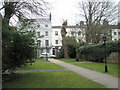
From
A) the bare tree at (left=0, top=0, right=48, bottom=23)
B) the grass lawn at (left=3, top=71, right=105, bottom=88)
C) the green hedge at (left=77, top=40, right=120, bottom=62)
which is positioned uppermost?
the bare tree at (left=0, top=0, right=48, bottom=23)

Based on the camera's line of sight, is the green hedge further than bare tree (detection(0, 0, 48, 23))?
Yes

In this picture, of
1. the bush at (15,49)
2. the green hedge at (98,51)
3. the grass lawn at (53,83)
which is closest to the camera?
the grass lawn at (53,83)

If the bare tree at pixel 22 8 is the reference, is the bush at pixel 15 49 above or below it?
below

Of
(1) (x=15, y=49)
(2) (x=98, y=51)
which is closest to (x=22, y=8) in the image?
(1) (x=15, y=49)

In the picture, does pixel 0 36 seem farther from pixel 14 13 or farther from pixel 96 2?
pixel 96 2

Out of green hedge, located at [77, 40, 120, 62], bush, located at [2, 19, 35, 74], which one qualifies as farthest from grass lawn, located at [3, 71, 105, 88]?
green hedge, located at [77, 40, 120, 62]

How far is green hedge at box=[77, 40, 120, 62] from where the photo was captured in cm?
1784

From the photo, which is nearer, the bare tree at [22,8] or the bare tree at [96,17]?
the bare tree at [22,8]

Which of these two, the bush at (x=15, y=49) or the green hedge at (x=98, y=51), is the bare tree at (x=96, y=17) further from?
the bush at (x=15, y=49)

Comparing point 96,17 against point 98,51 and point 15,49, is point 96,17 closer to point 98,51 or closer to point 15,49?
point 98,51

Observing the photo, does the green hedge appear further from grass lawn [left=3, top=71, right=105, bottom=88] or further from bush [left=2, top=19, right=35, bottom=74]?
bush [left=2, top=19, right=35, bottom=74]

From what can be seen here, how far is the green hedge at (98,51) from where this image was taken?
17.8m

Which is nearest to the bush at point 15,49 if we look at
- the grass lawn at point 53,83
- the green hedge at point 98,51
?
the grass lawn at point 53,83

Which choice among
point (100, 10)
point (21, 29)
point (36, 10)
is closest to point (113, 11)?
point (100, 10)
